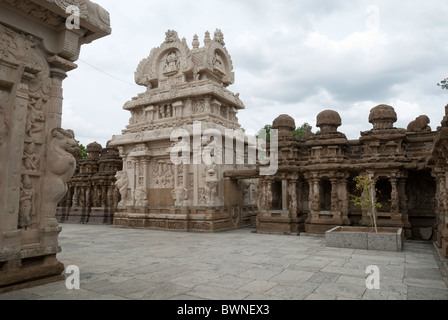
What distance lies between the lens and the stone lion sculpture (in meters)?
11.7

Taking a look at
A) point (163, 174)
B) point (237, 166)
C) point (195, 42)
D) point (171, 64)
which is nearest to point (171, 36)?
point (195, 42)

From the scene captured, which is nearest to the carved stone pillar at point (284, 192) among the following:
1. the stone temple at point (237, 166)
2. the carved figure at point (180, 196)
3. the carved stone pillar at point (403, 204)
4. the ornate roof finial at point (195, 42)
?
the stone temple at point (237, 166)

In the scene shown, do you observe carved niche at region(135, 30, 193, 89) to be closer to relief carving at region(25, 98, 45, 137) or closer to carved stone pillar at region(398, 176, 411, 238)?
carved stone pillar at region(398, 176, 411, 238)

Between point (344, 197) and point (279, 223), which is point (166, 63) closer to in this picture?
point (279, 223)

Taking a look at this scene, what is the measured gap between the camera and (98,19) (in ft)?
18.7

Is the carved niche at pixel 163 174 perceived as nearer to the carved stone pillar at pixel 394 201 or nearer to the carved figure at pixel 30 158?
the carved stone pillar at pixel 394 201

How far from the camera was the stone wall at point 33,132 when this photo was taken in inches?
185

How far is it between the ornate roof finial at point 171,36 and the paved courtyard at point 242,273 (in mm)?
10700

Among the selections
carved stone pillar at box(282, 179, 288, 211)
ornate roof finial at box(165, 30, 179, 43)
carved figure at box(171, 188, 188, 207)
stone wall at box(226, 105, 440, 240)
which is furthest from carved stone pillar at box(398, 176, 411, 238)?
ornate roof finial at box(165, 30, 179, 43)

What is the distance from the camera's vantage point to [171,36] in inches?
626

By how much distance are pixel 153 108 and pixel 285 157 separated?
699 cm

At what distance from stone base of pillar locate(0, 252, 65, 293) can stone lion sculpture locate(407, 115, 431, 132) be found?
12.3 meters
